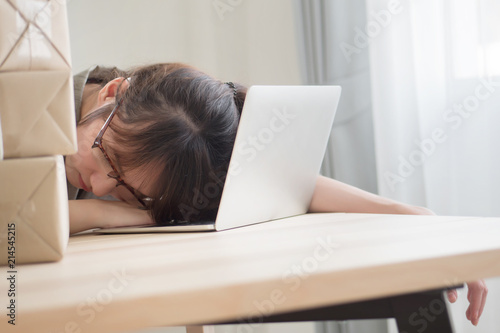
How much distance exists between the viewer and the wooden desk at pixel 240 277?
314mm

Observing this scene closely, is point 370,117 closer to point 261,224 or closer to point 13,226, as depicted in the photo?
point 261,224

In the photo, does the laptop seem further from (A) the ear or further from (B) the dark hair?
(A) the ear

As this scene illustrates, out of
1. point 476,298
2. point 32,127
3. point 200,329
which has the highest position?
point 32,127

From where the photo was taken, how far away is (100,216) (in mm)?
852

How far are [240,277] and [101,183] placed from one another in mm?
604

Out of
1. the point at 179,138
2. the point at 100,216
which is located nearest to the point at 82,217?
the point at 100,216

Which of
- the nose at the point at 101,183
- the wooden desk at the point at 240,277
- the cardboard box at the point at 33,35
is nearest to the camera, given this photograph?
the wooden desk at the point at 240,277

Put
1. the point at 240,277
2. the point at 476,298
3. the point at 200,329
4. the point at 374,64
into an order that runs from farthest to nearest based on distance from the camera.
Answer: the point at 374,64 → the point at 200,329 → the point at 476,298 → the point at 240,277

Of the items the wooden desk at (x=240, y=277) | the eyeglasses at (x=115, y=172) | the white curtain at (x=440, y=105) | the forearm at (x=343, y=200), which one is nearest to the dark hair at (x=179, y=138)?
the eyeglasses at (x=115, y=172)

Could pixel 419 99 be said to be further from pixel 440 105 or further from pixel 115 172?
pixel 115 172

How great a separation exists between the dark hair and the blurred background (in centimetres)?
73

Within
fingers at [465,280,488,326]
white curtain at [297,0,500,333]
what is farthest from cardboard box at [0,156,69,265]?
white curtain at [297,0,500,333]

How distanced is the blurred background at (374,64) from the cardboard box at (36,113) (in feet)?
3.52

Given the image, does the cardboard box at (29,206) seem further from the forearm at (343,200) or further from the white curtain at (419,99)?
the white curtain at (419,99)
